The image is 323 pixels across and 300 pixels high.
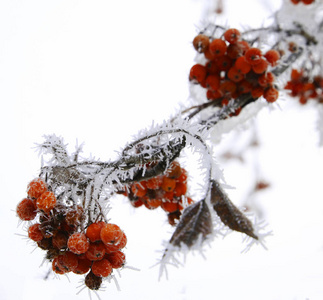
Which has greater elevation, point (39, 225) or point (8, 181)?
point (8, 181)

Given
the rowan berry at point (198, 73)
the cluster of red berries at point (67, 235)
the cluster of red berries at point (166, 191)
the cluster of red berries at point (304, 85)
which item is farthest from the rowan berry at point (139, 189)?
the cluster of red berries at point (304, 85)

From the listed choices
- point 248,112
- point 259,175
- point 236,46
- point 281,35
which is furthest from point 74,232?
point 259,175

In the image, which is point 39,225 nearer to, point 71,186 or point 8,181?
point 71,186

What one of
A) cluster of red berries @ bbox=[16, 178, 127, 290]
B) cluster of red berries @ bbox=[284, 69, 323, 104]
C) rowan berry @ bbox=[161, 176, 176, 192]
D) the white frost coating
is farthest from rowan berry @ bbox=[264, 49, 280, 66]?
cluster of red berries @ bbox=[284, 69, 323, 104]

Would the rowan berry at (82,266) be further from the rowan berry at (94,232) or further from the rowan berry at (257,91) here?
the rowan berry at (257,91)

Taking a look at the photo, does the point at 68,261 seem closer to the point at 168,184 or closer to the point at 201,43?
the point at 168,184

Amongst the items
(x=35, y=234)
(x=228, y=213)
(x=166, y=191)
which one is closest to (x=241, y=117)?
(x=166, y=191)
